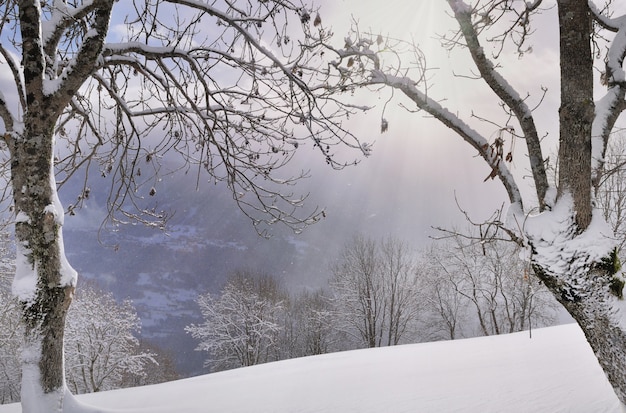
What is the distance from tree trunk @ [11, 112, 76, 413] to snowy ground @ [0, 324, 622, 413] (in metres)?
1.48

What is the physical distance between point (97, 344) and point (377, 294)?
17595mm

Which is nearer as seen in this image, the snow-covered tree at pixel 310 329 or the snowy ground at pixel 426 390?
the snowy ground at pixel 426 390

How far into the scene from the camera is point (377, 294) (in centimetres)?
2792

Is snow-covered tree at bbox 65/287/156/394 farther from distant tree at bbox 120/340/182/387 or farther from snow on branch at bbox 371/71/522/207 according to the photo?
snow on branch at bbox 371/71/522/207

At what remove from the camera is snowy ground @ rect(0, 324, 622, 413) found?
3564mm

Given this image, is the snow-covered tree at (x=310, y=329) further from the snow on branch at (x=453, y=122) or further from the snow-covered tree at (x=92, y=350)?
the snow on branch at (x=453, y=122)

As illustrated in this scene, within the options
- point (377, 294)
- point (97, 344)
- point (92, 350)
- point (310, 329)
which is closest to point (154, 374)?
point (92, 350)

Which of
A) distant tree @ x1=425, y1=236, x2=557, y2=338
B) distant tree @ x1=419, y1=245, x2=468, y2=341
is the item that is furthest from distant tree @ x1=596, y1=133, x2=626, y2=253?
distant tree @ x1=419, y1=245, x2=468, y2=341

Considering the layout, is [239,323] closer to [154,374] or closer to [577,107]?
[154,374]

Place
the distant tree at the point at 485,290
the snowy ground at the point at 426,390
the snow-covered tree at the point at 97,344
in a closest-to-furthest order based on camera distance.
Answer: the snowy ground at the point at 426,390, the snow-covered tree at the point at 97,344, the distant tree at the point at 485,290

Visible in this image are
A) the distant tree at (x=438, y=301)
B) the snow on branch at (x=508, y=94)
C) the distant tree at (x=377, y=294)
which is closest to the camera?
the snow on branch at (x=508, y=94)

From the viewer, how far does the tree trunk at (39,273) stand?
10.1 ft

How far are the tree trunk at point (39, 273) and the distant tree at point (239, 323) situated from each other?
23.4m

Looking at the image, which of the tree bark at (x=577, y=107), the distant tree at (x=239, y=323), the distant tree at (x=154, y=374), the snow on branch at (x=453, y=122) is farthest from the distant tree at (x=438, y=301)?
the tree bark at (x=577, y=107)
